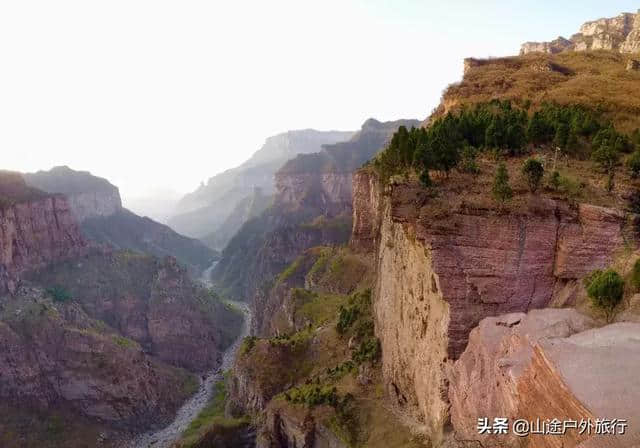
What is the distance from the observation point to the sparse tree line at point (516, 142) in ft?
111

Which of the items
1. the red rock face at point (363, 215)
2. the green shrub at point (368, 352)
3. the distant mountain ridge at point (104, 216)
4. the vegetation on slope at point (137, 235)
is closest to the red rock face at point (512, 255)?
the green shrub at point (368, 352)

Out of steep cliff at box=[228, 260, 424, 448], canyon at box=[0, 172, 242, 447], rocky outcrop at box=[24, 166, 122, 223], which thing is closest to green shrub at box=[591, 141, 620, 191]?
steep cliff at box=[228, 260, 424, 448]

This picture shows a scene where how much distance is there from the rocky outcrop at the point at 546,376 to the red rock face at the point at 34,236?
84449 millimetres

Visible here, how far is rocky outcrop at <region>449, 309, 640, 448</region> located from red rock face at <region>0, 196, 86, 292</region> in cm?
8445

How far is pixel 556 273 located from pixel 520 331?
21.4ft

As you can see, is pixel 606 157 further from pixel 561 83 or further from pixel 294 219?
pixel 294 219

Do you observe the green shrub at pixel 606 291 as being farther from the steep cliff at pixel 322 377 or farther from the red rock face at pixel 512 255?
the steep cliff at pixel 322 377

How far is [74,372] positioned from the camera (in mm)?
70750

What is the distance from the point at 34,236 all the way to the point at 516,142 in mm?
95513

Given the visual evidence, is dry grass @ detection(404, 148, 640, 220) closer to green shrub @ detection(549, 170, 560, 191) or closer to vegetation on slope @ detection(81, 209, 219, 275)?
green shrub @ detection(549, 170, 560, 191)

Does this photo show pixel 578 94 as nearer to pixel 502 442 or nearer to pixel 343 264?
pixel 502 442

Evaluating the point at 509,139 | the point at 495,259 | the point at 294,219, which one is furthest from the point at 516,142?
the point at 294,219

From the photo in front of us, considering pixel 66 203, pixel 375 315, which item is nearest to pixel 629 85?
pixel 375 315

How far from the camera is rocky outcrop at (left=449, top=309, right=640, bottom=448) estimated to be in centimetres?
1655
